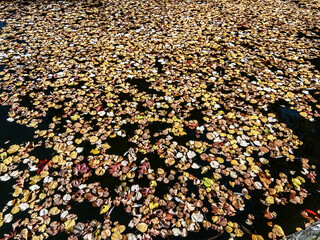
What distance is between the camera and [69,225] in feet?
9.89

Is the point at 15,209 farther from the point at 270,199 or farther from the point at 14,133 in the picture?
the point at 270,199

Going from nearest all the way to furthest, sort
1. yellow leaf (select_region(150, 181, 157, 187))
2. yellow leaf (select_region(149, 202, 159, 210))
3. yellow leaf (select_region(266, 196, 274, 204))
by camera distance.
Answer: yellow leaf (select_region(149, 202, 159, 210)) < yellow leaf (select_region(266, 196, 274, 204)) < yellow leaf (select_region(150, 181, 157, 187))

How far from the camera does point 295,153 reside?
400 centimetres

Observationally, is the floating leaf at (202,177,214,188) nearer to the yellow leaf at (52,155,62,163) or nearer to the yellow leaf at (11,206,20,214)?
the yellow leaf at (52,155,62,163)

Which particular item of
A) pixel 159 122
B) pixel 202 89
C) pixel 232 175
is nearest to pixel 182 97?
pixel 202 89

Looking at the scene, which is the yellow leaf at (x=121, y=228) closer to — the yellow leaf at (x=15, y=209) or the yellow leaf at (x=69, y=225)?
the yellow leaf at (x=69, y=225)

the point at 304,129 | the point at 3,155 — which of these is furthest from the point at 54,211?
the point at 304,129

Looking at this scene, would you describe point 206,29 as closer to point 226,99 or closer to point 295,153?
point 226,99

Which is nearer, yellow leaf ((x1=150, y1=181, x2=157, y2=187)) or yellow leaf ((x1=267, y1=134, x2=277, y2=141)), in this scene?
yellow leaf ((x1=150, y1=181, x2=157, y2=187))

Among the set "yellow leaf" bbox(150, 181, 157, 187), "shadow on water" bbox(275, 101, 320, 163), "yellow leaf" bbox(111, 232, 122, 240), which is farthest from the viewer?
"shadow on water" bbox(275, 101, 320, 163)

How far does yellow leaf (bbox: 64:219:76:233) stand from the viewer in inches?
117

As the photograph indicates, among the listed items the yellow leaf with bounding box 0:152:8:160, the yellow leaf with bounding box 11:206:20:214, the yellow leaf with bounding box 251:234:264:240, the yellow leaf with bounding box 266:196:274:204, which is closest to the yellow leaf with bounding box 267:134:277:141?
the yellow leaf with bounding box 266:196:274:204

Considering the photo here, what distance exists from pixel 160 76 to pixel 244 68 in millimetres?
2287

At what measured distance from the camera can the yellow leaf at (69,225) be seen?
298 cm
